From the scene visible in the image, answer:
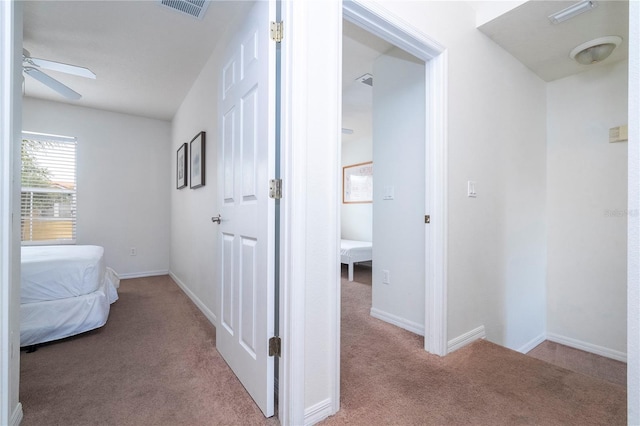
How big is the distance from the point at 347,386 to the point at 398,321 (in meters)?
1.00

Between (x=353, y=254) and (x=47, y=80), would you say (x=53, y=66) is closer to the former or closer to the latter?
(x=47, y=80)

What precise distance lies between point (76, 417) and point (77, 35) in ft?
8.98

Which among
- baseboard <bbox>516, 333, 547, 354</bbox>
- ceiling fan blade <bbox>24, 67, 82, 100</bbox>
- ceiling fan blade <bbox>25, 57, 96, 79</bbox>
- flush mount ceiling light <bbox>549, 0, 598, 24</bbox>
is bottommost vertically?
baseboard <bbox>516, 333, 547, 354</bbox>

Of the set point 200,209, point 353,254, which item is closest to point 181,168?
point 200,209

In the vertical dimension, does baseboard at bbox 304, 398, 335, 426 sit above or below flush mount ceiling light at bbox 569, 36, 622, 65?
below

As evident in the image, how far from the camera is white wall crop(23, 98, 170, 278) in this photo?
3975 mm

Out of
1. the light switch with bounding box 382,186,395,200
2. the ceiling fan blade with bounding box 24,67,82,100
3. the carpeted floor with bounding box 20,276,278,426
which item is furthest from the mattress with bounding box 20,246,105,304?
the light switch with bounding box 382,186,395,200

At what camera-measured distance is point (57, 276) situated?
6.98ft

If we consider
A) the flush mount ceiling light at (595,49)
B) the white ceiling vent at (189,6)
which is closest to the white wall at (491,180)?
the flush mount ceiling light at (595,49)

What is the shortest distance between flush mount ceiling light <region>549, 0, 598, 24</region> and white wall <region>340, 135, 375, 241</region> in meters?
3.58

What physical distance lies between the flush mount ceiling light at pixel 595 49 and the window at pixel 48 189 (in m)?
5.63

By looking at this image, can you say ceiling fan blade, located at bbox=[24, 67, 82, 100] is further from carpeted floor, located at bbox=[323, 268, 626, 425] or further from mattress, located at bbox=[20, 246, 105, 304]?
carpeted floor, located at bbox=[323, 268, 626, 425]

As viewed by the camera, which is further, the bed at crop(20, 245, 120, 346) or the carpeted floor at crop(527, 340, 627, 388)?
the carpeted floor at crop(527, 340, 627, 388)

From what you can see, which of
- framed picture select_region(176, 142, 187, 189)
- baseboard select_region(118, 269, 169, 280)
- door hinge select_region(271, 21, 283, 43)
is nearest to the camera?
door hinge select_region(271, 21, 283, 43)
